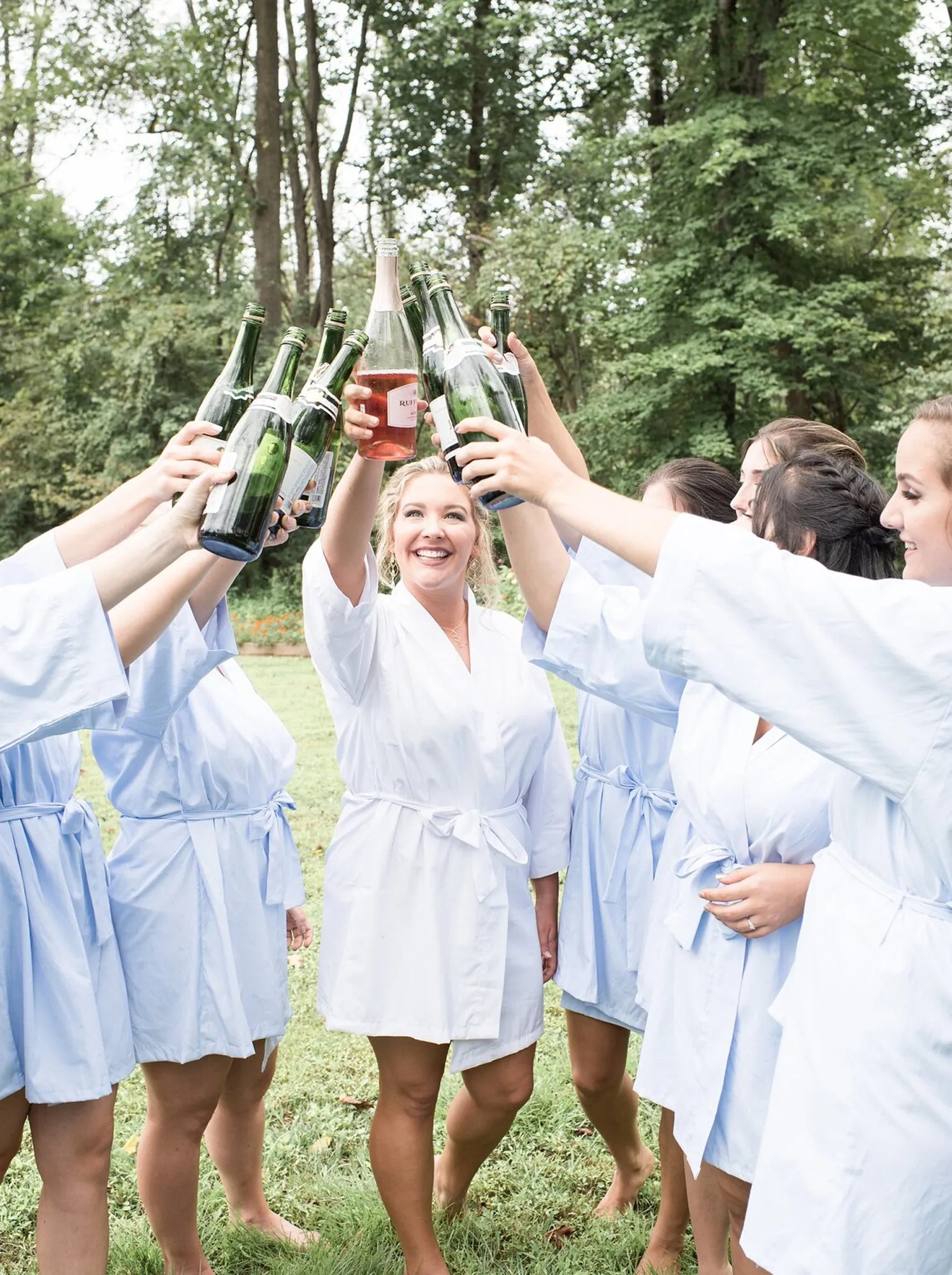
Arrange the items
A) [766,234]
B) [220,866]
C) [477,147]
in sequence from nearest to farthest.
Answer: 1. [220,866]
2. [766,234]
3. [477,147]

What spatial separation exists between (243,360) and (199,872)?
1.42 m

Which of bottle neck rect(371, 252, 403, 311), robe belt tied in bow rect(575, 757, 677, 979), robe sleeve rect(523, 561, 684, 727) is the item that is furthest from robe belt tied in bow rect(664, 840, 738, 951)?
bottle neck rect(371, 252, 403, 311)

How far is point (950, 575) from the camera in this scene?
7.09 feet

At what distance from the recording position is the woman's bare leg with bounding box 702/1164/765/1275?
8.58 feet

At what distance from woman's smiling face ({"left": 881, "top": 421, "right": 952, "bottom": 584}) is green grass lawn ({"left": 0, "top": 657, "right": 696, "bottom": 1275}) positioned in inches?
95.7

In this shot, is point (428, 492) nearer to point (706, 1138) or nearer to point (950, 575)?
point (950, 575)

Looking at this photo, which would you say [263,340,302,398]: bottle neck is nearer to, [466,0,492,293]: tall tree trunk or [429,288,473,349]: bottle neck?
[429,288,473,349]: bottle neck

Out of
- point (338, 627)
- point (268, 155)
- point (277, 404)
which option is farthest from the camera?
point (268, 155)

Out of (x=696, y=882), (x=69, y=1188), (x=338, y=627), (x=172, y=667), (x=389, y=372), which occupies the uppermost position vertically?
(x=389, y=372)

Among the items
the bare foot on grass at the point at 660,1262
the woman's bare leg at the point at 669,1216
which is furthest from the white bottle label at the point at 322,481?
the bare foot on grass at the point at 660,1262

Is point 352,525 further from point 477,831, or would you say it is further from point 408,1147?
point 408,1147

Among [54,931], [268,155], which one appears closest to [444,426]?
[54,931]

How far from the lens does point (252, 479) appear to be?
7.63 feet

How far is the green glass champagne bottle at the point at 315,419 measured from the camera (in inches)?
97.4
